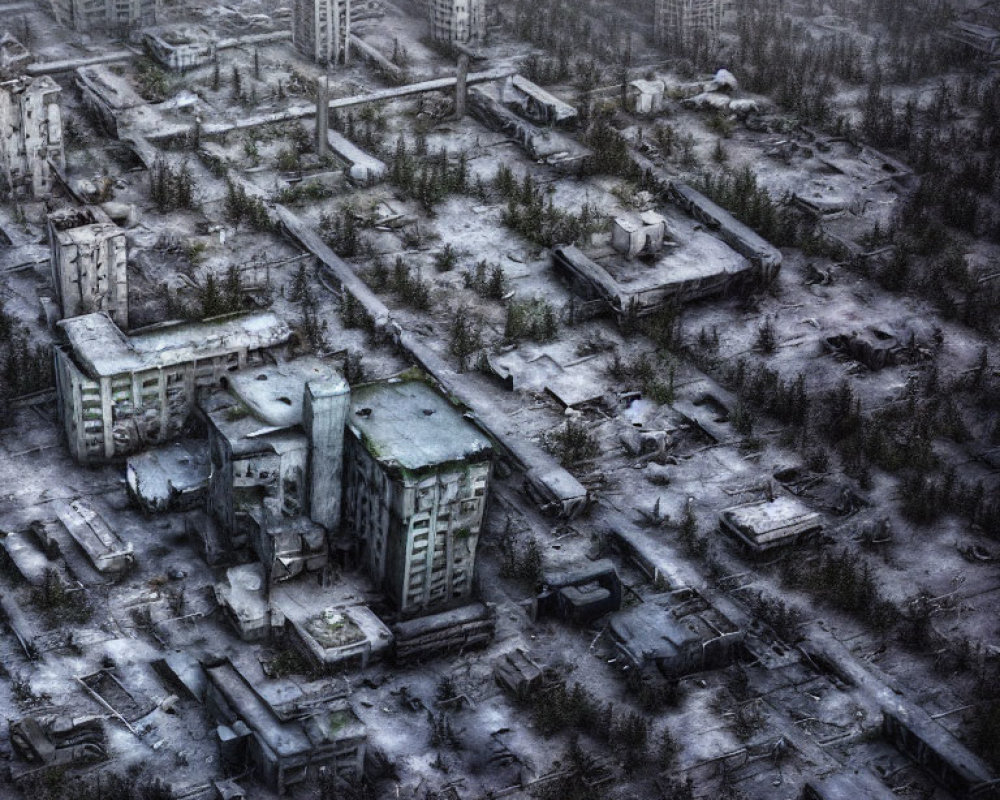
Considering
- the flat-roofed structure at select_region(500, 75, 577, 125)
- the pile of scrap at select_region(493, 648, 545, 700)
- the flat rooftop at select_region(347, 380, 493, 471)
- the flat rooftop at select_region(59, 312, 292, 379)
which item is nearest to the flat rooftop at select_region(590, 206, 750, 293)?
the flat-roofed structure at select_region(500, 75, 577, 125)

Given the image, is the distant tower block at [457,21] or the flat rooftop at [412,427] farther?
the distant tower block at [457,21]

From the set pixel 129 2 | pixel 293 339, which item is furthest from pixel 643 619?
pixel 129 2

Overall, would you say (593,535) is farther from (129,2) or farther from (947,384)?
→ (129,2)

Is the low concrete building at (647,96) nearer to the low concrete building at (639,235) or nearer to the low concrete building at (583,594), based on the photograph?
the low concrete building at (639,235)

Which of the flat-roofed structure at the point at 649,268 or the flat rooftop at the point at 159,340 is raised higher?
the flat rooftop at the point at 159,340

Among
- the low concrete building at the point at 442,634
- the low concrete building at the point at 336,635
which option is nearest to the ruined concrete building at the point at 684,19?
the low concrete building at the point at 442,634

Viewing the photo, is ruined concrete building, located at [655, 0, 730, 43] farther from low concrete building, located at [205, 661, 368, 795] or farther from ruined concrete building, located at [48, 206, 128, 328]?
low concrete building, located at [205, 661, 368, 795]

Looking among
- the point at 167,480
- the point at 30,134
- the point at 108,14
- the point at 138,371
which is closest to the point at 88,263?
the point at 138,371

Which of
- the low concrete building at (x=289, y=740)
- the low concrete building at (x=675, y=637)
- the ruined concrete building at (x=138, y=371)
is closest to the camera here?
the low concrete building at (x=289, y=740)
